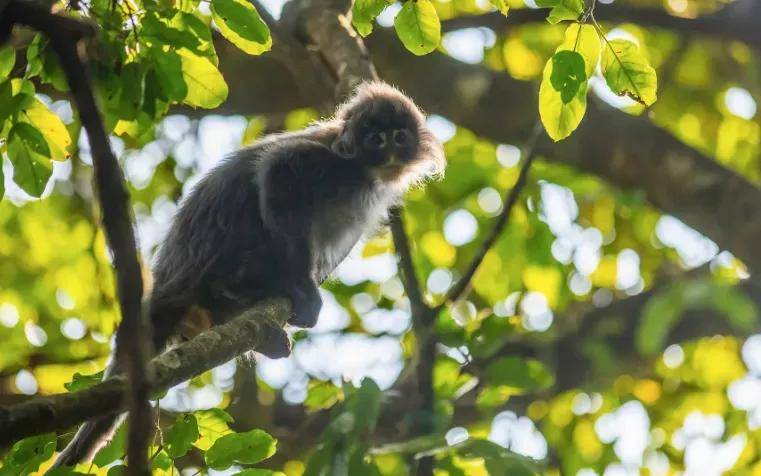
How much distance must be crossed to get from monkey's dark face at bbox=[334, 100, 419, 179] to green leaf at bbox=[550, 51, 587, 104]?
227 centimetres

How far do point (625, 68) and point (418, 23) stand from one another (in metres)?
0.64

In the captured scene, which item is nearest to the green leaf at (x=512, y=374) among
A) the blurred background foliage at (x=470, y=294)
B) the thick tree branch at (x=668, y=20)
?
the blurred background foliage at (x=470, y=294)

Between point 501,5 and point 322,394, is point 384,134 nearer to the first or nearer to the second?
point 322,394

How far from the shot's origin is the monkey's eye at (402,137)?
5.19m

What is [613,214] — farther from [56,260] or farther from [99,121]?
[99,121]

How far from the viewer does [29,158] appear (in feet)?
9.67

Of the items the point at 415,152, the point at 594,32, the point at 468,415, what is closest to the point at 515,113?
the point at 415,152

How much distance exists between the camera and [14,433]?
6.39 ft

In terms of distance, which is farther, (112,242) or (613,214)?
(613,214)

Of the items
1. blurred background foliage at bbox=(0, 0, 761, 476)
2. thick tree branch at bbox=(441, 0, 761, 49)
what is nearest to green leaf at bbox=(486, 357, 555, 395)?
blurred background foliage at bbox=(0, 0, 761, 476)

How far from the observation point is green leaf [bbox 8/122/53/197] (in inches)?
113

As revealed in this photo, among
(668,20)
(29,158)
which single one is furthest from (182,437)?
(668,20)

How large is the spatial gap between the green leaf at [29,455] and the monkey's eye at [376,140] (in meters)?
2.65

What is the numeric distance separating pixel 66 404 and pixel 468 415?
3437mm
